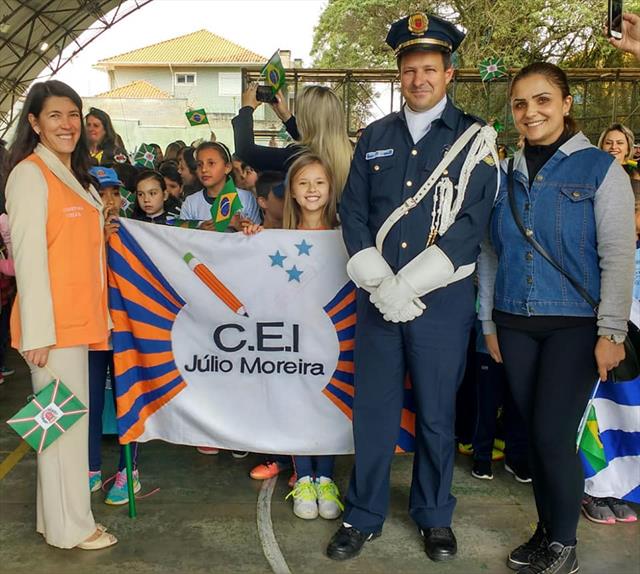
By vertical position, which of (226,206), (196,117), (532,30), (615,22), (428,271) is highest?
(532,30)

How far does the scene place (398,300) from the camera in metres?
2.44

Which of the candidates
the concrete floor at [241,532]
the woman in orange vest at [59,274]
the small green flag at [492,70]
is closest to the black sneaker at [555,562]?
the concrete floor at [241,532]

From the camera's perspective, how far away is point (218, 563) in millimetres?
2666

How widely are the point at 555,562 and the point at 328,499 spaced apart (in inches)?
39.0

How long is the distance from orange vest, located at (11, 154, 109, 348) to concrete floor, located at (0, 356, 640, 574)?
867 millimetres

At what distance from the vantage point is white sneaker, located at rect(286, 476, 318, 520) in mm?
3004

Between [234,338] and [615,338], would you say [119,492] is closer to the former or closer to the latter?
[234,338]

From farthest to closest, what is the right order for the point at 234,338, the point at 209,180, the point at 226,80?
1. the point at 226,80
2. the point at 209,180
3. the point at 234,338

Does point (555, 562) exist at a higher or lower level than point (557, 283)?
lower

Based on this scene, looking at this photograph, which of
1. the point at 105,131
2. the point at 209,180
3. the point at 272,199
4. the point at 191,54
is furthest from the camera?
the point at 191,54

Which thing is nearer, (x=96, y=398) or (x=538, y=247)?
(x=538, y=247)

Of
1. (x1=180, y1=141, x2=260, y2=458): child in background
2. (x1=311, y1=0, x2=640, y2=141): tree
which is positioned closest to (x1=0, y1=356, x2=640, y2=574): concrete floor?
(x1=180, y1=141, x2=260, y2=458): child in background

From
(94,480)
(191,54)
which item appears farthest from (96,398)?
(191,54)

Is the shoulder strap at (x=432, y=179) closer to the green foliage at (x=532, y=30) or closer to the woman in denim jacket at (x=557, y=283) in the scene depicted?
the woman in denim jacket at (x=557, y=283)
